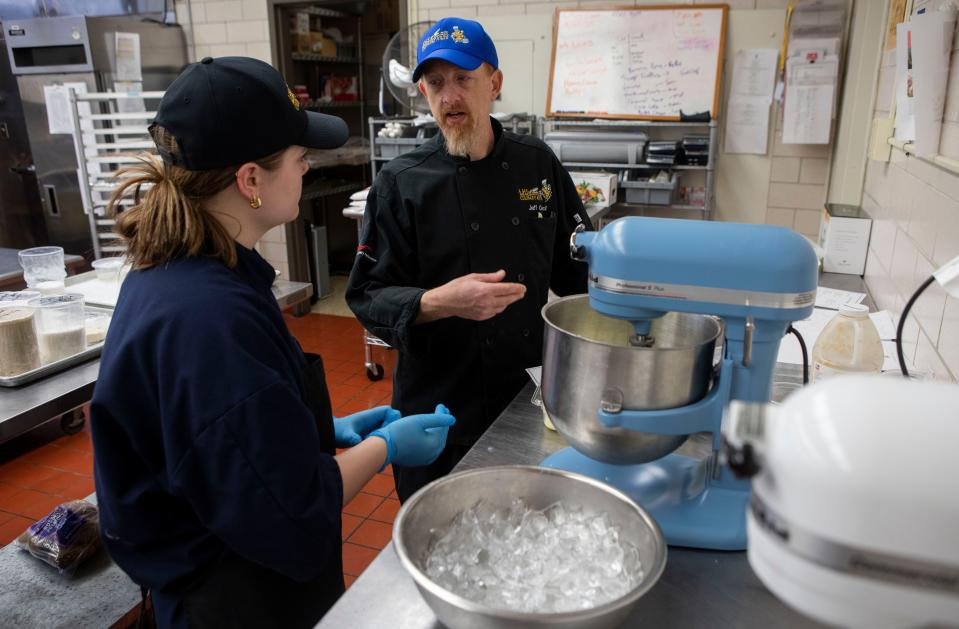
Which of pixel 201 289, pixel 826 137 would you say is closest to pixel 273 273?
pixel 201 289

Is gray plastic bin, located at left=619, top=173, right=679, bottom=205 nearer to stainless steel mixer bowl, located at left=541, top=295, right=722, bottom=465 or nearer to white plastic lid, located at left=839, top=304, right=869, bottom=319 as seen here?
white plastic lid, located at left=839, top=304, right=869, bottom=319

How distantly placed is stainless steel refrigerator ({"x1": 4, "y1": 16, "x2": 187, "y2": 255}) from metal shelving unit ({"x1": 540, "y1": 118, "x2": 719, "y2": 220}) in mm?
3105

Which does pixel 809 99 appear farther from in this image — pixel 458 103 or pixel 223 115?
pixel 223 115

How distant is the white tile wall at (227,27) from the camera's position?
5.18 m

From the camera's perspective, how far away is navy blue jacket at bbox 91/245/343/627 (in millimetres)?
980

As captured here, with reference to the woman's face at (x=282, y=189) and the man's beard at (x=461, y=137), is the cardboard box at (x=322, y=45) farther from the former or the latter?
the woman's face at (x=282, y=189)

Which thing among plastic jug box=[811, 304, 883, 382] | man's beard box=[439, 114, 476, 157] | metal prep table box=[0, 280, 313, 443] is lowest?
metal prep table box=[0, 280, 313, 443]

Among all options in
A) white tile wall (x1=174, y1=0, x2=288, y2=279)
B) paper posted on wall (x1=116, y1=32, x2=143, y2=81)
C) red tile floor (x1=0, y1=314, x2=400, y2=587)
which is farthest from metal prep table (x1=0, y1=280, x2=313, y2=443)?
white tile wall (x1=174, y1=0, x2=288, y2=279)

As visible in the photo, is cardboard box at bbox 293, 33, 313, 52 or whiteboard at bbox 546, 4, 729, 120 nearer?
whiteboard at bbox 546, 4, 729, 120

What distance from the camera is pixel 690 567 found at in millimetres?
1008

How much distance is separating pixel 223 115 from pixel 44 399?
115cm

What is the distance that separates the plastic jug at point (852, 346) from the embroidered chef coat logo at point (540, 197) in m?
0.78

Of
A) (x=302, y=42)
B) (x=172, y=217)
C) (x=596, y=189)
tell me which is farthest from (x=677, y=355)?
(x=302, y=42)

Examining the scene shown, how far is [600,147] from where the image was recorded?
3910mm
